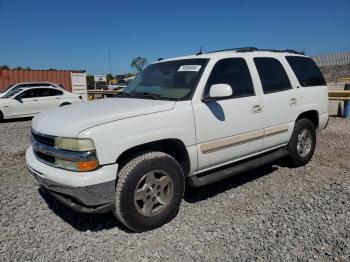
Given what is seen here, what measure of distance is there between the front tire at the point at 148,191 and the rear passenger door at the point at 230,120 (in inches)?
18.4

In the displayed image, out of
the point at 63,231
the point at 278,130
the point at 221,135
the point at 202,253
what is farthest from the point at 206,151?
the point at 63,231

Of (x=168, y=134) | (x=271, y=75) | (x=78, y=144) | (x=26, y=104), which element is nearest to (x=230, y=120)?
(x=168, y=134)

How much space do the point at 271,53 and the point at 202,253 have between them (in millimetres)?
3343

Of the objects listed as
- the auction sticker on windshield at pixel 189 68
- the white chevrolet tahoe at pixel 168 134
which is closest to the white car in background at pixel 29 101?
the white chevrolet tahoe at pixel 168 134

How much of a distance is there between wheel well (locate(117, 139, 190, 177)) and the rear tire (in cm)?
221

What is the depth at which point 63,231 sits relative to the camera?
364 centimetres

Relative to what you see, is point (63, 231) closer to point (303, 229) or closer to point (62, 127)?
point (62, 127)

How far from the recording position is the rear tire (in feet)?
17.4

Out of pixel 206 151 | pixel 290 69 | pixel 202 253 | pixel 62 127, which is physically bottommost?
pixel 202 253

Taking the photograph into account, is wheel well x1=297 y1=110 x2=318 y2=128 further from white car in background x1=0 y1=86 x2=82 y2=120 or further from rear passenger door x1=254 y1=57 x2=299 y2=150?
white car in background x1=0 y1=86 x2=82 y2=120

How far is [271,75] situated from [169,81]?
1.62 m

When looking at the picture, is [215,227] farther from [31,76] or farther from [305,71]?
[31,76]

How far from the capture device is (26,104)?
14.0 m

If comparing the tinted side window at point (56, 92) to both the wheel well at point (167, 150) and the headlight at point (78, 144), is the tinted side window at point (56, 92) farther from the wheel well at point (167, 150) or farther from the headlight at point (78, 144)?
the headlight at point (78, 144)
